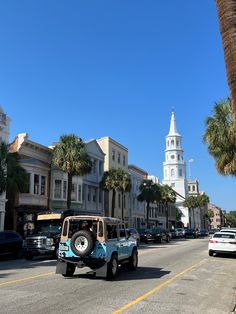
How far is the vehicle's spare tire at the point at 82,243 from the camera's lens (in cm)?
1365

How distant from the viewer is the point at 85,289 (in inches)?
471

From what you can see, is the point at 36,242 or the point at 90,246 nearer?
the point at 90,246

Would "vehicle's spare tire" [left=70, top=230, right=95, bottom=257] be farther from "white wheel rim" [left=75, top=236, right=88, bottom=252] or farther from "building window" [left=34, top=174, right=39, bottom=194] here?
"building window" [left=34, top=174, right=39, bottom=194]

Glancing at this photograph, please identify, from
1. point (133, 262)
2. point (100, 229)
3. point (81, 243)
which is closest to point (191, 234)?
point (133, 262)

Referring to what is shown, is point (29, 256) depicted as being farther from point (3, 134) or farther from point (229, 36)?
point (229, 36)

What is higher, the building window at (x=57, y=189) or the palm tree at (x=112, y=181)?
the palm tree at (x=112, y=181)

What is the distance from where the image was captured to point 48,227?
25578 mm

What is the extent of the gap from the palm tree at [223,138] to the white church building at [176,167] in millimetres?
96602

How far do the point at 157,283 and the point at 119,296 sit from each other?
2.81m

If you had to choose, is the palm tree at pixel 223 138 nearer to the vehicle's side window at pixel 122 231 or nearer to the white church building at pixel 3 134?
the vehicle's side window at pixel 122 231

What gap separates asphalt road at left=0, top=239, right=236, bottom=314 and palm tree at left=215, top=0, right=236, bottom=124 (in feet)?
15.7

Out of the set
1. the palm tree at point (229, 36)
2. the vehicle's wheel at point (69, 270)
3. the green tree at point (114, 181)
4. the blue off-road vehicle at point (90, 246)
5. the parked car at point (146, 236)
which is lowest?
the vehicle's wheel at point (69, 270)

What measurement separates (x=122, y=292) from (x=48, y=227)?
1458 centimetres

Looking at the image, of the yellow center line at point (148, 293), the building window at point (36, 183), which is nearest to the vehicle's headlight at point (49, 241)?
the yellow center line at point (148, 293)
